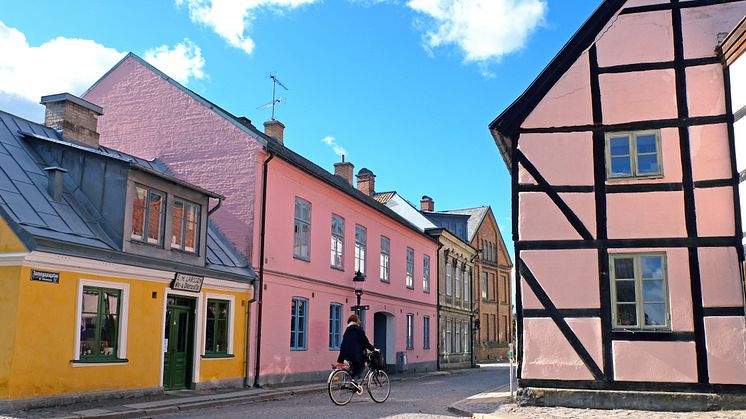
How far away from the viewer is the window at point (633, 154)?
12.6 m

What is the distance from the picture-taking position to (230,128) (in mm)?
18688

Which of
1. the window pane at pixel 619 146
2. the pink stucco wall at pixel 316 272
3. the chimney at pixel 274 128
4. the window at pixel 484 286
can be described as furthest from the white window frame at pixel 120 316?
the window at pixel 484 286

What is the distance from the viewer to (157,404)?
12.5m

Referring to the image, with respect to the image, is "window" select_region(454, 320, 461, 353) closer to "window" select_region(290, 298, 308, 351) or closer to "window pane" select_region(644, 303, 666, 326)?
"window" select_region(290, 298, 308, 351)

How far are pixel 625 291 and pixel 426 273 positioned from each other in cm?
2081

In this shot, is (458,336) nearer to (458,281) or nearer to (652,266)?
(458,281)

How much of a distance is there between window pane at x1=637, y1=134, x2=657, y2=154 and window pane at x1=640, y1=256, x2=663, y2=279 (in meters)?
1.99

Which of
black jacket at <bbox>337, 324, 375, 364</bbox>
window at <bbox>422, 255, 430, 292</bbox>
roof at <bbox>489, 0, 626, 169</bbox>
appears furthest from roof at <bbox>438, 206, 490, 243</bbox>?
black jacket at <bbox>337, 324, 375, 364</bbox>

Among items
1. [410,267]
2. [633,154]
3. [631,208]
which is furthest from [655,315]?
[410,267]

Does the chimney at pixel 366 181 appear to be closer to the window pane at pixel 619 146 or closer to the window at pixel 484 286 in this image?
the window at pixel 484 286

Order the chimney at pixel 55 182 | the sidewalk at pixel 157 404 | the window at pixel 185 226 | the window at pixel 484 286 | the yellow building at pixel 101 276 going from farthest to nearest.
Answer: the window at pixel 484 286 → the window at pixel 185 226 → the chimney at pixel 55 182 → the yellow building at pixel 101 276 → the sidewalk at pixel 157 404

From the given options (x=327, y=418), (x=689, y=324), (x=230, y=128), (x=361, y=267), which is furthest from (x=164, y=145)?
(x=689, y=324)

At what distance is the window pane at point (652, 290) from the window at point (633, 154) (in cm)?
194

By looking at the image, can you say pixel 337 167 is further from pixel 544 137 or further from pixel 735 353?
pixel 735 353
